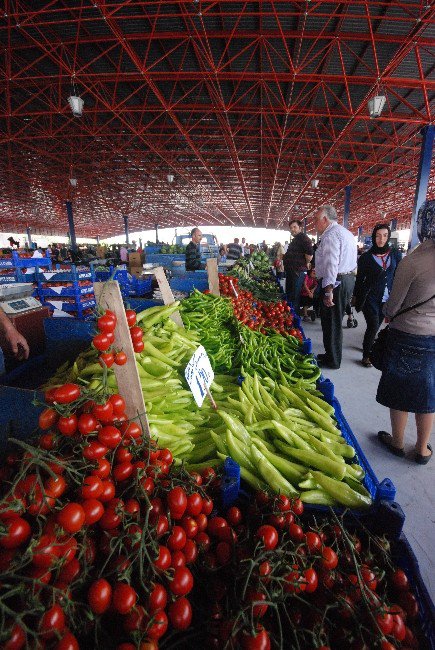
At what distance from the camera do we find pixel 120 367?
137 centimetres

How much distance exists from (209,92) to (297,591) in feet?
45.2

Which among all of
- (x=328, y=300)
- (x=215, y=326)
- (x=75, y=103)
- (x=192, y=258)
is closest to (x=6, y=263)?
(x=75, y=103)

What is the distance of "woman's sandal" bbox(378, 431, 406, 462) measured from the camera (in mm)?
2770

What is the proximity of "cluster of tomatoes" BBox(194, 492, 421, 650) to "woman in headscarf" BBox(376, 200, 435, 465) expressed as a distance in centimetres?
161

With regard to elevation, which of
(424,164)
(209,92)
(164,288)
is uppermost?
(209,92)

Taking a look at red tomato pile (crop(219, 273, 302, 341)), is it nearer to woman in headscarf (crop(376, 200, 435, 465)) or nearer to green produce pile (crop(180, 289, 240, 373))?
green produce pile (crop(180, 289, 240, 373))

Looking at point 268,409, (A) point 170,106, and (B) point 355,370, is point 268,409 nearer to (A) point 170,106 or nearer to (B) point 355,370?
(B) point 355,370

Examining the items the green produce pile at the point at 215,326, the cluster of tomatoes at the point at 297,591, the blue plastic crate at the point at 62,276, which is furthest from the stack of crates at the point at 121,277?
the cluster of tomatoes at the point at 297,591

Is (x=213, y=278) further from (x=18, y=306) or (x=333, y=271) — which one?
(x=18, y=306)

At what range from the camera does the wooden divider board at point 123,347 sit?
1.33 meters

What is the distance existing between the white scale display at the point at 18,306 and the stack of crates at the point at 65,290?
3.90 meters

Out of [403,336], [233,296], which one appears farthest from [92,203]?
[403,336]

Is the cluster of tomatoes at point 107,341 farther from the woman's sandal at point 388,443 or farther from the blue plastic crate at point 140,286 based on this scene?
the blue plastic crate at point 140,286

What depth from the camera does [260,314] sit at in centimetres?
422
